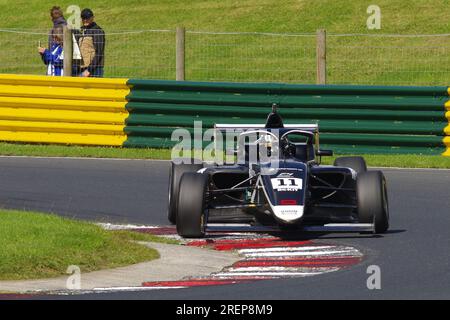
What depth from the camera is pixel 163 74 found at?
1182 inches

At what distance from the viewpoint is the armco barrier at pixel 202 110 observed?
21.5m

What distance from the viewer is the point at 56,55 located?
2402 centimetres

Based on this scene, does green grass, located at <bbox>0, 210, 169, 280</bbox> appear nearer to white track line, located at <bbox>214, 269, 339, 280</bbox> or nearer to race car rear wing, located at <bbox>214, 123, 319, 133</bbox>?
white track line, located at <bbox>214, 269, 339, 280</bbox>

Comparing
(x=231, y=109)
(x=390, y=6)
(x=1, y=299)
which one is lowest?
(x=1, y=299)

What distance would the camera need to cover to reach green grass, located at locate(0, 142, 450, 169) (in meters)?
21.1

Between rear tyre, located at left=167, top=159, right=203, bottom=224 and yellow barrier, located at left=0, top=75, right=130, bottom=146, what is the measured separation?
6571 millimetres

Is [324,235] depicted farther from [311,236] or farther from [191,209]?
[191,209]

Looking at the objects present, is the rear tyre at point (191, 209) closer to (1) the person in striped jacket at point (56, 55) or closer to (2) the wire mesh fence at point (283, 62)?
(1) the person in striped jacket at point (56, 55)

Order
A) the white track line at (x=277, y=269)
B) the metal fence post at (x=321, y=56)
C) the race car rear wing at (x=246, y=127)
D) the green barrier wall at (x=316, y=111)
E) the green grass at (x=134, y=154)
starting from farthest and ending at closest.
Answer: the metal fence post at (x=321, y=56) < the green barrier wall at (x=316, y=111) < the green grass at (x=134, y=154) < the race car rear wing at (x=246, y=127) < the white track line at (x=277, y=269)

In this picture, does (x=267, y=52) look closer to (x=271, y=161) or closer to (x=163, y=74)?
(x=163, y=74)

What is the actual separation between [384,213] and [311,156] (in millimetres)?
1682

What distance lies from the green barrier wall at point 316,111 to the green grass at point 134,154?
0.14 metres

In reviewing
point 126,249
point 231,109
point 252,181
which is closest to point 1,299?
point 126,249

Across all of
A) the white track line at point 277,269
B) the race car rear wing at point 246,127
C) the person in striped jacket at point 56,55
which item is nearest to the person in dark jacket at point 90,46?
the person in striped jacket at point 56,55
